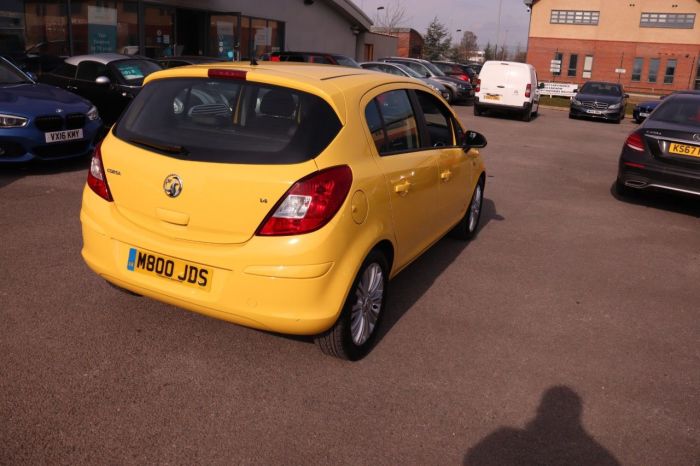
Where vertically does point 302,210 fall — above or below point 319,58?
below

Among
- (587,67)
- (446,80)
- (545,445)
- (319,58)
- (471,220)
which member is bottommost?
(545,445)

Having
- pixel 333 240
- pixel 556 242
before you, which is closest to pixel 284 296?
pixel 333 240

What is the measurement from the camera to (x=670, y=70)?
56.0m

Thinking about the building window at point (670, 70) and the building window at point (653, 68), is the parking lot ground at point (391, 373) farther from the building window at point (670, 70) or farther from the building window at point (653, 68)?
the building window at point (653, 68)

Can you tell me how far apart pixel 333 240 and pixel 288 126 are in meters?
0.67

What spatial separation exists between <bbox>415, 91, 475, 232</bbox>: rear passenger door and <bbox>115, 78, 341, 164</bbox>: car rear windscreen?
1.34 meters

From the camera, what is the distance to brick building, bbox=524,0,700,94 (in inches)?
2175

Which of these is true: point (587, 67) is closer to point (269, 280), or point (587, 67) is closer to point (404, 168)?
point (404, 168)

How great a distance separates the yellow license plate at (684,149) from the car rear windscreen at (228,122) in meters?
5.82

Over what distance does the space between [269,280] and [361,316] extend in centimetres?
76

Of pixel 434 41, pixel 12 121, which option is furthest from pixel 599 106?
pixel 434 41

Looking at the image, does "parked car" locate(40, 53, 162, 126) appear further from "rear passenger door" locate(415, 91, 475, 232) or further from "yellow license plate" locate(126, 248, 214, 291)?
"yellow license plate" locate(126, 248, 214, 291)

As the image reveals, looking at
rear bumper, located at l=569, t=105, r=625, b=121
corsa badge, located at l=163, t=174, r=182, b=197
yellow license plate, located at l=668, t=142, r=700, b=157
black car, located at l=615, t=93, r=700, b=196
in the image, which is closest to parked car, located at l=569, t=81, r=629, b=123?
rear bumper, located at l=569, t=105, r=625, b=121

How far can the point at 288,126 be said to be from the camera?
3.34 metres
